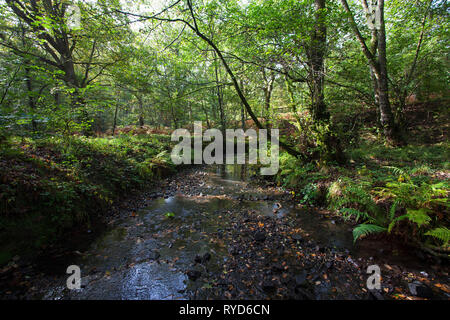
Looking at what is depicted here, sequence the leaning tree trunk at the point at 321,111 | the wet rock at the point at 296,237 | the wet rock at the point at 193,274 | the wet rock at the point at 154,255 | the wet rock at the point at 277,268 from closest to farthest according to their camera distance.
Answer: the wet rock at the point at 193,274 < the wet rock at the point at 277,268 < the wet rock at the point at 154,255 < the wet rock at the point at 296,237 < the leaning tree trunk at the point at 321,111

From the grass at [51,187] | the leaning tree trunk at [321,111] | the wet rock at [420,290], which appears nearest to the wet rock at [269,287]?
the wet rock at [420,290]

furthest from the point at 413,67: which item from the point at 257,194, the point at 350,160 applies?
the point at 257,194

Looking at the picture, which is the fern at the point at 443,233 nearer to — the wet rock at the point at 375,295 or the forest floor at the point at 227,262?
the forest floor at the point at 227,262

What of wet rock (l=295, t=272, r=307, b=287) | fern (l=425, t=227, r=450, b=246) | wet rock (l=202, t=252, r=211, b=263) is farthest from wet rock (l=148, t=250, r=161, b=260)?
fern (l=425, t=227, r=450, b=246)

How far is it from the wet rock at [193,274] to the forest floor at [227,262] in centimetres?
2

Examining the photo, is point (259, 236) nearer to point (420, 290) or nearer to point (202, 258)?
point (202, 258)

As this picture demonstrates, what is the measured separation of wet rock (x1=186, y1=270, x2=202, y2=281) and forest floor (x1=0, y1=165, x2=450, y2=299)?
15 mm

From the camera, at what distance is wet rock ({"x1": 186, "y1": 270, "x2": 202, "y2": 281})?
8.84 ft

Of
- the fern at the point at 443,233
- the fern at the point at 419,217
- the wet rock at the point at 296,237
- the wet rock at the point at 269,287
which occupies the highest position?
the fern at the point at 419,217

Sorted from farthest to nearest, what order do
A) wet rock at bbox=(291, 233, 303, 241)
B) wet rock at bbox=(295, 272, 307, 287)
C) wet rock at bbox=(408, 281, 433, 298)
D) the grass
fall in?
1. wet rock at bbox=(291, 233, 303, 241)
2. the grass
3. wet rock at bbox=(295, 272, 307, 287)
4. wet rock at bbox=(408, 281, 433, 298)

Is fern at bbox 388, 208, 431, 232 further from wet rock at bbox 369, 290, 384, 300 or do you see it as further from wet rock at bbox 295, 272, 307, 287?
wet rock at bbox 295, 272, 307, 287

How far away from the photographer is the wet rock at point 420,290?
226 centimetres
